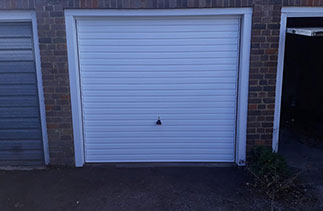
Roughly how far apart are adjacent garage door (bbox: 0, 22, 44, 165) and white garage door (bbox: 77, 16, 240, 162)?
843 millimetres

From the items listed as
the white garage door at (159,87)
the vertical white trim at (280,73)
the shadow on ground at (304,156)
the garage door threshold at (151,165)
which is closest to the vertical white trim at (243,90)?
the white garage door at (159,87)

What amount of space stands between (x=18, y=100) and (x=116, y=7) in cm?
231

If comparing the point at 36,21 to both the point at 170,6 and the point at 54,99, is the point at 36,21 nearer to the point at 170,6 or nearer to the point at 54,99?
the point at 54,99

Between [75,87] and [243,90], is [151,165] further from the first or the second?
[243,90]

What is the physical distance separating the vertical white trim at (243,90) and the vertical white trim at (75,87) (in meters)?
2.71

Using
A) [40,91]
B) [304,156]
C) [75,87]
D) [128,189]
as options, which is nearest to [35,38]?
[40,91]

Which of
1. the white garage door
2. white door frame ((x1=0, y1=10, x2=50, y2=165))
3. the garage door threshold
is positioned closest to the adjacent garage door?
white door frame ((x1=0, y1=10, x2=50, y2=165))

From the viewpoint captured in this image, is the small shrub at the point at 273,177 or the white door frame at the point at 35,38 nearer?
the small shrub at the point at 273,177

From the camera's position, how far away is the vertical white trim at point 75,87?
480 cm

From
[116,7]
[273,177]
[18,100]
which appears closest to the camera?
[273,177]

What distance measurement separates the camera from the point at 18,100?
16.9 feet

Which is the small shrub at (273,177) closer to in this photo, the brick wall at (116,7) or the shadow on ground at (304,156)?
the shadow on ground at (304,156)

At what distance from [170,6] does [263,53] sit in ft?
5.47

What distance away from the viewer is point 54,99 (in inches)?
197
